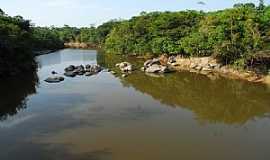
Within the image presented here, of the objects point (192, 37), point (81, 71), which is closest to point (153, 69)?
point (192, 37)

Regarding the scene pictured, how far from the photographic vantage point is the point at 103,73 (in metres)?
44.8

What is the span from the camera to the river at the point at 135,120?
666 inches

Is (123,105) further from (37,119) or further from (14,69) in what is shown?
(14,69)

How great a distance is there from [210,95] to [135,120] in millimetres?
10046

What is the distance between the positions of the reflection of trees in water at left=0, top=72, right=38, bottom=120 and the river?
69 mm

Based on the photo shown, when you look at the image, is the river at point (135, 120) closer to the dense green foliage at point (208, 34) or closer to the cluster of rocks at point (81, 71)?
the dense green foliage at point (208, 34)

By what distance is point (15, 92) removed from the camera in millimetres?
31891

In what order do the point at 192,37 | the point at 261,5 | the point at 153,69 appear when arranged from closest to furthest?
the point at 153,69 → the point at 192,37 → the point at 261,5

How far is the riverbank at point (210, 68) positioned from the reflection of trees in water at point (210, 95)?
5.44ft

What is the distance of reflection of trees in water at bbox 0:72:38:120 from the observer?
2548 centimetres

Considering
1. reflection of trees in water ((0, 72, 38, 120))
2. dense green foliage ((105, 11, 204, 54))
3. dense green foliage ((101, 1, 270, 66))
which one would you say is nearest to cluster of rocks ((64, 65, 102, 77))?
reflection of trees in water ((0, 72, 38, 120))

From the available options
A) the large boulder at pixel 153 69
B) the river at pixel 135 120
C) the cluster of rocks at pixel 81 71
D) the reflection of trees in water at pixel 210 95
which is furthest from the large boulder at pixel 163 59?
the river at pixel 135 120

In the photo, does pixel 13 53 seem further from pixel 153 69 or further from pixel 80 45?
pixel 80 45

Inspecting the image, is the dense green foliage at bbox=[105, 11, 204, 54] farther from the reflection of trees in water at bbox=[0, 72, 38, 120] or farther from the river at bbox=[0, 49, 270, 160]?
the reflection of trees in water at bbox=[0, 72, 38, 120]
